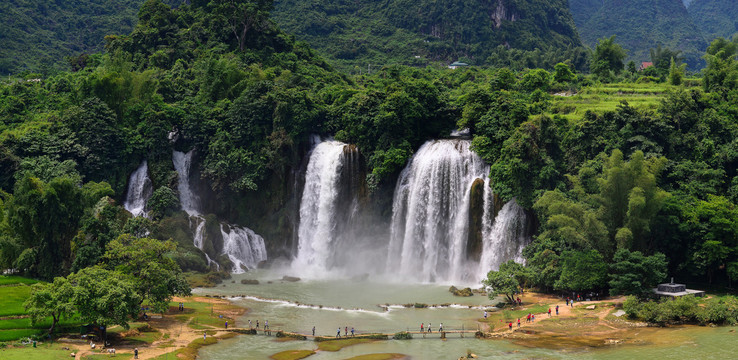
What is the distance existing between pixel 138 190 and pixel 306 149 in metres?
13.3

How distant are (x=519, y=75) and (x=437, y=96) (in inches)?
992

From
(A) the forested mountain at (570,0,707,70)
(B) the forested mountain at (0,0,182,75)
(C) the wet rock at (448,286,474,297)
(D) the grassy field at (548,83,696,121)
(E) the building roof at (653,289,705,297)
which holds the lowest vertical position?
(C) the wet rock at (448,286,474,297)

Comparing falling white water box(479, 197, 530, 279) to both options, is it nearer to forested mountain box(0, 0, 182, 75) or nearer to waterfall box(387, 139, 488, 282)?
waterfall box(387, 139, 488, 282)

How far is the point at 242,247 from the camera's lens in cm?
5853

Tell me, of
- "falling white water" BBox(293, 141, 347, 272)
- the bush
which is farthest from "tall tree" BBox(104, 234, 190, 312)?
the bush

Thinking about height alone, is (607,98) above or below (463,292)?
above

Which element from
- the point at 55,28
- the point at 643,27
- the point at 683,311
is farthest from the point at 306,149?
the point at 643,27

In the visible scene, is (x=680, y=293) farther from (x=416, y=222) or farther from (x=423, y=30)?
(x=423, y=30)

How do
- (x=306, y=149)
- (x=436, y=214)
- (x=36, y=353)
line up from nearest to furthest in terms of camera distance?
(x=36, y=353) < (x=436, y=214) < (x=306, y=149)

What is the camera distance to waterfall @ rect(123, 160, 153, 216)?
5912 cm

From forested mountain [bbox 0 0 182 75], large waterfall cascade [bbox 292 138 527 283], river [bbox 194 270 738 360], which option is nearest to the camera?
river [bbox 194 270 738 360]

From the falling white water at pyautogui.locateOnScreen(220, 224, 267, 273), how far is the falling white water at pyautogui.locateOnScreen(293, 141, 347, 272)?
3.00m

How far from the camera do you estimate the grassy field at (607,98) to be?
55.2 m

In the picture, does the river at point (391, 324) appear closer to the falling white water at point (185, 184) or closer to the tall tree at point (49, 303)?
the tall tree at point (49, 303)
